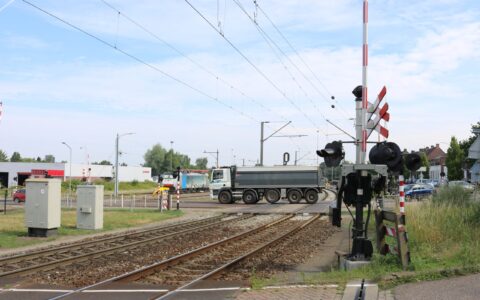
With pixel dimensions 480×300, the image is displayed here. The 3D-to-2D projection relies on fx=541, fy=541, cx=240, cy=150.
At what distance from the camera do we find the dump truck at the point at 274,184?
134 ft

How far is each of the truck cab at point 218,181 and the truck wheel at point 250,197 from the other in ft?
10.8

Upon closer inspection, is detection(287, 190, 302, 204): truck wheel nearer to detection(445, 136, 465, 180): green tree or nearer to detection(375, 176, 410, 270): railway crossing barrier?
→ detection(375, 176, 410, 270): railway crossing barrier

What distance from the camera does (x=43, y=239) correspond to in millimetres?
16422

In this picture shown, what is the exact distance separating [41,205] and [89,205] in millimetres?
2828

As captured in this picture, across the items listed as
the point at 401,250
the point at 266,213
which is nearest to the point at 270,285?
the point at 401,250

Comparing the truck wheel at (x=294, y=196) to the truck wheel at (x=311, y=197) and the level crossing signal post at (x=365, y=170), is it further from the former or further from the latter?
the level crossing signal post at (x=365, y=170)

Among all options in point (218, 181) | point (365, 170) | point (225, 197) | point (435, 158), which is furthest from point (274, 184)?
point (435, 158)

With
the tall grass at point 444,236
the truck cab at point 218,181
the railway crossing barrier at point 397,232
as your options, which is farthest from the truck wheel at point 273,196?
the railway crossing barrier at point 397,232

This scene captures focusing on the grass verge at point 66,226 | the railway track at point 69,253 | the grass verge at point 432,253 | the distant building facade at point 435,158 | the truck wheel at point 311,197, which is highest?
the distant building facade at point 435,158

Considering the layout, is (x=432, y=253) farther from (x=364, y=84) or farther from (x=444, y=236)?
(x=364, y=84)

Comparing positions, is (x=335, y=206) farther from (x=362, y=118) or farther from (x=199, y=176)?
(x=199, y=176)

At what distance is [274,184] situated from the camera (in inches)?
1636

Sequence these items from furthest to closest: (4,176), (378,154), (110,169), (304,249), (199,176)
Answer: (110,169)
(4,176)
(199,176)
(304,249)
(378,154)

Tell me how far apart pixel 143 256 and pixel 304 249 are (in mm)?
4246
